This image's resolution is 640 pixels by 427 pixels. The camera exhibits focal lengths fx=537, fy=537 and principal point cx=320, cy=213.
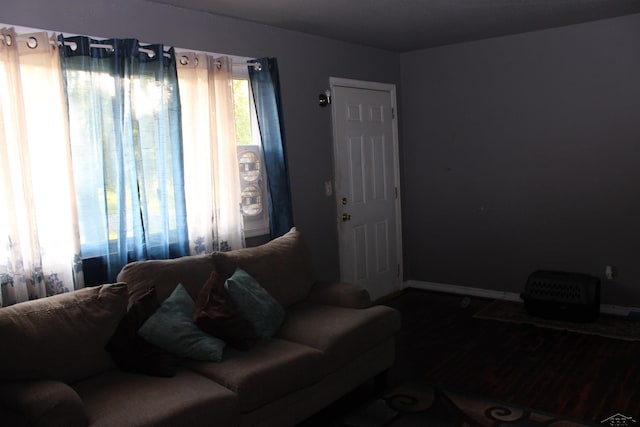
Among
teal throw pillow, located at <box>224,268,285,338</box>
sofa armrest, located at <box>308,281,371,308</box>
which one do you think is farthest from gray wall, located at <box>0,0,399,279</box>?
teal throw pillow, located at <box>224,268,285,338</box>

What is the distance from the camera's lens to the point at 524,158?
4941 mm

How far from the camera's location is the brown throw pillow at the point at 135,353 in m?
2.52

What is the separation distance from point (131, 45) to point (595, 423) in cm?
331

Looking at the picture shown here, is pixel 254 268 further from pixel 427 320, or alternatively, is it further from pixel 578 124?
pixel 578 124

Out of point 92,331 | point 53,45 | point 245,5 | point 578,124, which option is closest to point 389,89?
point 578,124

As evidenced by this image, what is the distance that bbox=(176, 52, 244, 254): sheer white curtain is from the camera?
138 inches

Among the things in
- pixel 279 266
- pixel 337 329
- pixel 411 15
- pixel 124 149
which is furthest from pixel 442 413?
pixel 411 15

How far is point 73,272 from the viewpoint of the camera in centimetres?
294

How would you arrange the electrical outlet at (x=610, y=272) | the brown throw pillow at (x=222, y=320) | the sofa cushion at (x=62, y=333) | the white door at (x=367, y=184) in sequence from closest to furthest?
the sofa cushion at (x=62, y=333) → the brown throw pillow at (x=222, y=320) → the electrical outlet at (x=610, y=272) → the white door at (x=367, y=184)

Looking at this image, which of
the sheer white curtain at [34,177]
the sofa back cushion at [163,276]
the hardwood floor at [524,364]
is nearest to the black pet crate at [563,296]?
the hardwood floor at [524,364]

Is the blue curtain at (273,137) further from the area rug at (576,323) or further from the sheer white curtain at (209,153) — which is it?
the area rug at (576,323)

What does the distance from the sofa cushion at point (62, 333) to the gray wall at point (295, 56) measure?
1.49 metres

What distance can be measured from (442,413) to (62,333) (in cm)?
202

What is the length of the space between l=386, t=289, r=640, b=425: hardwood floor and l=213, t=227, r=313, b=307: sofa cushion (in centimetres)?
86
